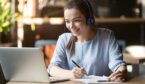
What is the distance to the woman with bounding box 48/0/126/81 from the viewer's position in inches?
92.4

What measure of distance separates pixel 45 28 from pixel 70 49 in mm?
2550

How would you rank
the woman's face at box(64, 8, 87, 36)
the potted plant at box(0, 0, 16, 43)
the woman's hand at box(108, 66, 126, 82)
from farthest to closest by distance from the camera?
the potted plant at box(0, 0, 16, 43) < the woman's face at box(64, 8, 87, 36) < the woman's hand at box(108, 66, 126, 82)

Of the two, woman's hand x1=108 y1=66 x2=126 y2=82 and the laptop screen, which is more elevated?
the laptop screen

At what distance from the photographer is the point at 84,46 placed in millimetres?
2389

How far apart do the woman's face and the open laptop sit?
412 millimetres

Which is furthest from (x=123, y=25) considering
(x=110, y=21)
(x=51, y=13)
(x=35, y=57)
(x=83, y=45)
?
(x=35, y=57)

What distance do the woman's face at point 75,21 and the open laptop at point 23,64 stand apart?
0.41m

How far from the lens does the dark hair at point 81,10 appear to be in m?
2.36

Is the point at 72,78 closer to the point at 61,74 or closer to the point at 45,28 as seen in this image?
the point at 61,74

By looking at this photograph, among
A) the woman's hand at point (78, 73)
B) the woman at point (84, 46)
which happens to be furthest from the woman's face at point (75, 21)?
the woman's hand at point (78, 73)

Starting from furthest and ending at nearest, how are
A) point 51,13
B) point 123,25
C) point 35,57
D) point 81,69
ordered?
point 123,25 < point 51,13 < point 81,69 < point 35,57

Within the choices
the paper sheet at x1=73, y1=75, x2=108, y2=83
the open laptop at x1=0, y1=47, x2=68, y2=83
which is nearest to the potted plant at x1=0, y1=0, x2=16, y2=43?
the open laptop at x1=0, y1=47, x2=68, y2=83

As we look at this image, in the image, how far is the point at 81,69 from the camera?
213 cm

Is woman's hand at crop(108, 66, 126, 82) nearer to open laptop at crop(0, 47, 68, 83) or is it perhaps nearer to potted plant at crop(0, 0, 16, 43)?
open laptop at crop(0, 47, 68, 83)
